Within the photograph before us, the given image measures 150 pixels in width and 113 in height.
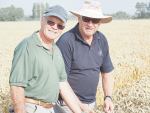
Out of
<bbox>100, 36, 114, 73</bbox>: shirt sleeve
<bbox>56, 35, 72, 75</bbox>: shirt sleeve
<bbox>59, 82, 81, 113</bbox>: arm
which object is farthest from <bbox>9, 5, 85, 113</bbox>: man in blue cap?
<bbox>100, 36, 114, 73</bbox>: shirt sleeve

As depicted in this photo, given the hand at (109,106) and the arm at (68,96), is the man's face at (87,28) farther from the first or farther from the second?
the hand at (109,106)

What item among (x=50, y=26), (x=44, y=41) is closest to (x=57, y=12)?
(x=50, y=26)

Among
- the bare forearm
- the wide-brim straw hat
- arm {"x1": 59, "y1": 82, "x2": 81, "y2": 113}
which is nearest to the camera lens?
arm {"x1": 59, "y1": 82, "x2": 81, "y2": 113}

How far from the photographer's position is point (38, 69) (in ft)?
7.09

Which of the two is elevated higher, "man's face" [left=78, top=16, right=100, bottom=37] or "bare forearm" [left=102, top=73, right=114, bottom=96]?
"man's face" [left=78, top=16, right=100, bottom=37]

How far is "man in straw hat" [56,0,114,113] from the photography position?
3.02m

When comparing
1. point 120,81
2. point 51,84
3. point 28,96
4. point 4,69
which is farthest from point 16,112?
point 4,69

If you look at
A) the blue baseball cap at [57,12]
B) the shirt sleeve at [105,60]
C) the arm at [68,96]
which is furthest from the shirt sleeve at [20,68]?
the shirt sleeve at [105,60]

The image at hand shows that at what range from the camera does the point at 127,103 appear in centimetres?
334

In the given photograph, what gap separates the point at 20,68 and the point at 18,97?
0.31 m

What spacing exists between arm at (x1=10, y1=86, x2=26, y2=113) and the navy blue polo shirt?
3.42 feet

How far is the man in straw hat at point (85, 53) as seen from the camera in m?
3.02

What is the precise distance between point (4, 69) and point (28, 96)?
4.39 metres

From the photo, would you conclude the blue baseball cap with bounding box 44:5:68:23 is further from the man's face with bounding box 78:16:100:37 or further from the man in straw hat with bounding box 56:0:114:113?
the man's face with bounding box 78:16:100:37
